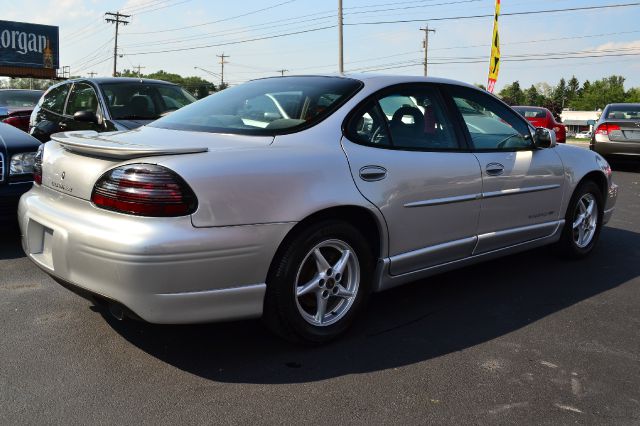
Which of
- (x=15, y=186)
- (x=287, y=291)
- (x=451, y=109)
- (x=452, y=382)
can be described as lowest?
(x=452, y=382)

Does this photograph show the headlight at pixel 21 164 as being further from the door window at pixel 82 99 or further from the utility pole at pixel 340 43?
the utility pole at pixel 340 43

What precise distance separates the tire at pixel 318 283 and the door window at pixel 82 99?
476 cm

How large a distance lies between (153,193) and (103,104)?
15.3ft

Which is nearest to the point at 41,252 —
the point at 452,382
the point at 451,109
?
the point at 452,382

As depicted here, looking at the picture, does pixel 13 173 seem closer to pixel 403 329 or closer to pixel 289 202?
pixel 289 202

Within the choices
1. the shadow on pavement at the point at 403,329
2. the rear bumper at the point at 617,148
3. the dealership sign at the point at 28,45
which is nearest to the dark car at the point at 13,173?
the shadow on pavement at the point at 403,329

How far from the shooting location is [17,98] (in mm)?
12500

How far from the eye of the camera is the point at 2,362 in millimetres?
2965

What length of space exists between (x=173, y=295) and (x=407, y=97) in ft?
6.51

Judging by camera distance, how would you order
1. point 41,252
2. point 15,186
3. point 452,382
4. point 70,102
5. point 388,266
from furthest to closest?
point 70,102
point 15,186
point 388,266
point 41,252
point 452,382

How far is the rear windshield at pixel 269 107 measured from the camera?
333 cm

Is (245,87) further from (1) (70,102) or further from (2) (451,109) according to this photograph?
(1) (70,102)

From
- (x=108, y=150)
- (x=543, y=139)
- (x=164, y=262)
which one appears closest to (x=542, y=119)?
(x=543, y=139)

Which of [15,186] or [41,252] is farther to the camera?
[15,186]
